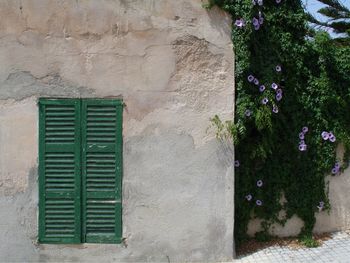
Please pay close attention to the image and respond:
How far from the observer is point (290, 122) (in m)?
5.34

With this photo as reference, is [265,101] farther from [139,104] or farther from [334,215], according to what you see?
[334,215]

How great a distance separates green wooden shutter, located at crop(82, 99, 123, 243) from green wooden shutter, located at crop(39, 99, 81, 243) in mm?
84

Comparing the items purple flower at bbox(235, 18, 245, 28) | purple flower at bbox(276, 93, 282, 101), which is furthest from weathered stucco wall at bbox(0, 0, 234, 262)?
purple flower at bbox(276, 93, 282, 101)

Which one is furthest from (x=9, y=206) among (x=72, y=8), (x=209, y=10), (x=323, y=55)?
(x=323, y=55)

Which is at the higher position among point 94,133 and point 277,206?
point 94,133

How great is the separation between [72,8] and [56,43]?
0.40m

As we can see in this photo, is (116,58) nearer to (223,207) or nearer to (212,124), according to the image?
(212,124)

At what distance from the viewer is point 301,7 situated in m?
5.24

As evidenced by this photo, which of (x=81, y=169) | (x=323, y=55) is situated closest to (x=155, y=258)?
(x=81, y=169)

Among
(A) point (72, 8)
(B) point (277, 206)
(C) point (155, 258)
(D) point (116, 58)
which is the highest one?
(A) point (72, 8)

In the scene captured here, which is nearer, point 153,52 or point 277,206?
point 153,52

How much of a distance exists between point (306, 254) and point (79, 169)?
2645mm

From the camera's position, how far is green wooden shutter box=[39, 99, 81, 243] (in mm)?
4773

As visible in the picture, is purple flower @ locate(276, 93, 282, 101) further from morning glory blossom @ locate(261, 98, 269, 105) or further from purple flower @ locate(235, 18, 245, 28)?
purple flower @ locate(235, 18, 245, 28)
